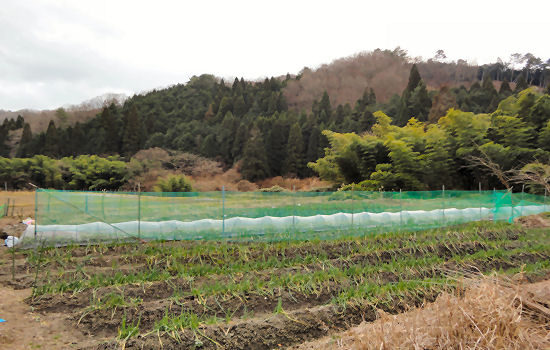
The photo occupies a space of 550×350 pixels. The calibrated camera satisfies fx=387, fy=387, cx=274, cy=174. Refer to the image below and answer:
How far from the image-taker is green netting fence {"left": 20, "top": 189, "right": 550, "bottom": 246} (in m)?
7.26

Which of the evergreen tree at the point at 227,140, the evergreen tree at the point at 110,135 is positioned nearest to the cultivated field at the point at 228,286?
the evergreen tree at the point at 227,140

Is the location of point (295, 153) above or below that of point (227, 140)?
below

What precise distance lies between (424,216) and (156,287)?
7.31 meters

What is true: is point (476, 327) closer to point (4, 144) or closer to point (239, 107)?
point (4, 144)

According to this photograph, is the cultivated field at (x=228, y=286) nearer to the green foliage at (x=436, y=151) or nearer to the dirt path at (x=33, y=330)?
the dirt path at (x=33, y=330)

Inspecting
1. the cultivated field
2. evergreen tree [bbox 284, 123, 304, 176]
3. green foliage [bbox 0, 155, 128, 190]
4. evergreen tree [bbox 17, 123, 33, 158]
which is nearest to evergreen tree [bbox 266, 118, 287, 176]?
evergreen tree [bbox 284, 123, 304, 176]

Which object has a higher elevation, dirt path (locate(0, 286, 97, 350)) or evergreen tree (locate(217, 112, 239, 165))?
evergreen tree (locate(217, 112, 239, 165))

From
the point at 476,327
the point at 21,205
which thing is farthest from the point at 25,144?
the point at 476,327

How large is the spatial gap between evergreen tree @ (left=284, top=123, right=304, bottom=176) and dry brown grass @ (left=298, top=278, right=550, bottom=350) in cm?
3534

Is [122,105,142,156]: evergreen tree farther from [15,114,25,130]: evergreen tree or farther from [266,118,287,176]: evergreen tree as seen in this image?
[15,114,25,130]: evergreen tree

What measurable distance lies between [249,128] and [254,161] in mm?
6365

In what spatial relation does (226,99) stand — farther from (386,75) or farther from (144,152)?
(386,75)

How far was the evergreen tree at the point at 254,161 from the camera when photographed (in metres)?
37.2

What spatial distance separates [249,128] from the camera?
138 ft
